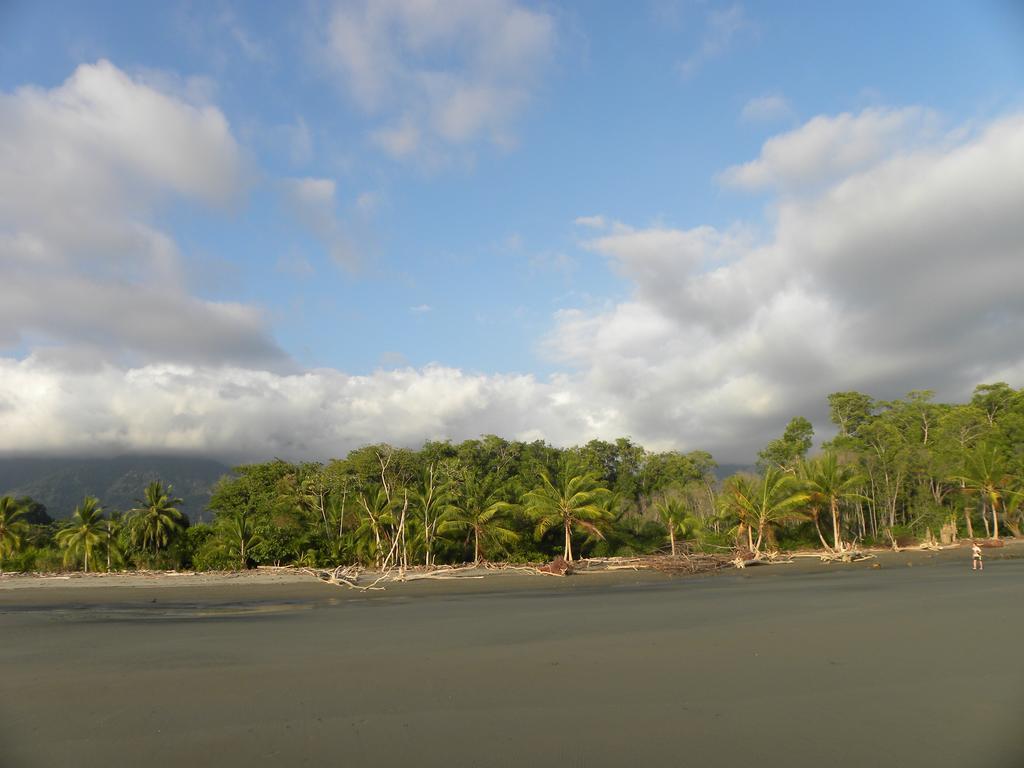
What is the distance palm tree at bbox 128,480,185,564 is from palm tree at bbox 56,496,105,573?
305 centimetres

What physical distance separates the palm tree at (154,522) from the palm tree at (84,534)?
3.05 meters

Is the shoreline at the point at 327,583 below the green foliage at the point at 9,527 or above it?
below

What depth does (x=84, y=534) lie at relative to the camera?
120 ft

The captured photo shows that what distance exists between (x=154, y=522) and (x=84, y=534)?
5.11 meters

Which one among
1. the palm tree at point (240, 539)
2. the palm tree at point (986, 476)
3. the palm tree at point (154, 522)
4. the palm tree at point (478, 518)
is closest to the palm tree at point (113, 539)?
the palm tree at point (154, 522)

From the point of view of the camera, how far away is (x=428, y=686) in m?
6.95

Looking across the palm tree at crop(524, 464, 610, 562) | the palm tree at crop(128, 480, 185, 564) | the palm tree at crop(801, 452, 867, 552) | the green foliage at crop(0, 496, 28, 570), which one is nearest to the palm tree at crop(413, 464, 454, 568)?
the palm tree at crop(524, 464, 610, 562)

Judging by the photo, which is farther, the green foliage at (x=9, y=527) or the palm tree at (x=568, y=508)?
the green foliage at (x=9, y=527)

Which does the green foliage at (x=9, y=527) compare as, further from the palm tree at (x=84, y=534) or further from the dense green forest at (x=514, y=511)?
the palm tree at (x=84, y=534)

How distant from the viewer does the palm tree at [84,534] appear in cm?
3628

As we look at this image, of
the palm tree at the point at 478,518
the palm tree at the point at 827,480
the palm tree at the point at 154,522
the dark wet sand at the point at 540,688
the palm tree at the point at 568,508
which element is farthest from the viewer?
the palm tree at the point at 154,522

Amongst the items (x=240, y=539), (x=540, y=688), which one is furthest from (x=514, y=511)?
(x=540, y=688)

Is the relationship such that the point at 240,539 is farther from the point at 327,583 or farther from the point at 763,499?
the point at 763,499

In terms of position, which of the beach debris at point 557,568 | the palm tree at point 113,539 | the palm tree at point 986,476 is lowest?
the beach debris at point 557,568
